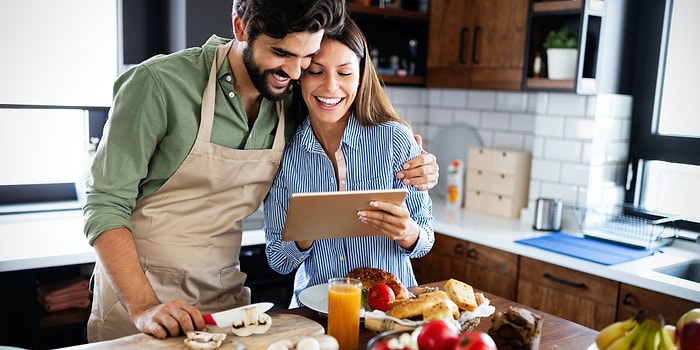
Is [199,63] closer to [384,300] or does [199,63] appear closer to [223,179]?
[223,179]

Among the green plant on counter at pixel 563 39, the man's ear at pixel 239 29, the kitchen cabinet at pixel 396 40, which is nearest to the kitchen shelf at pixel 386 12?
the kitchen cabinet at pixel 396 40

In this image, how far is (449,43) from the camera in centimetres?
386

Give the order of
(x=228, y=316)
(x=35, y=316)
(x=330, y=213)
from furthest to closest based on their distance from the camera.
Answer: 1. (x=35, y=316)
2. (x=330, y=213)
3. (x=228, y=316)

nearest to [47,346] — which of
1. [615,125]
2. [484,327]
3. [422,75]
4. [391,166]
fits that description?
[391,166]

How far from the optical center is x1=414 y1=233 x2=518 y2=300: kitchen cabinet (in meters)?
3.14

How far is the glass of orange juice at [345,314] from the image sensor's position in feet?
4.76

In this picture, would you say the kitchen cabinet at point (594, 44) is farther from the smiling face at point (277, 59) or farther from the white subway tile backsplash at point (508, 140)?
the smiling face at point (277, 59)

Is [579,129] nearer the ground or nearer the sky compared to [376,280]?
nearer the sky

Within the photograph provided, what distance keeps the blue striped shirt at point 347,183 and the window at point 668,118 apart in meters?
1.89

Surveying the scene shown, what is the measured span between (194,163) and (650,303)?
194 cm

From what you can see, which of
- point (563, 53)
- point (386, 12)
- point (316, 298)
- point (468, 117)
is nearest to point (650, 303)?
point (563, 53)

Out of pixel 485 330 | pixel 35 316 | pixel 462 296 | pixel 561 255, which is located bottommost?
pixel 35 316

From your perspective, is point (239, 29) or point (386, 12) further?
point (386, 12)

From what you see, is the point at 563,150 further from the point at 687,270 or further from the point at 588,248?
the point at 687,270
